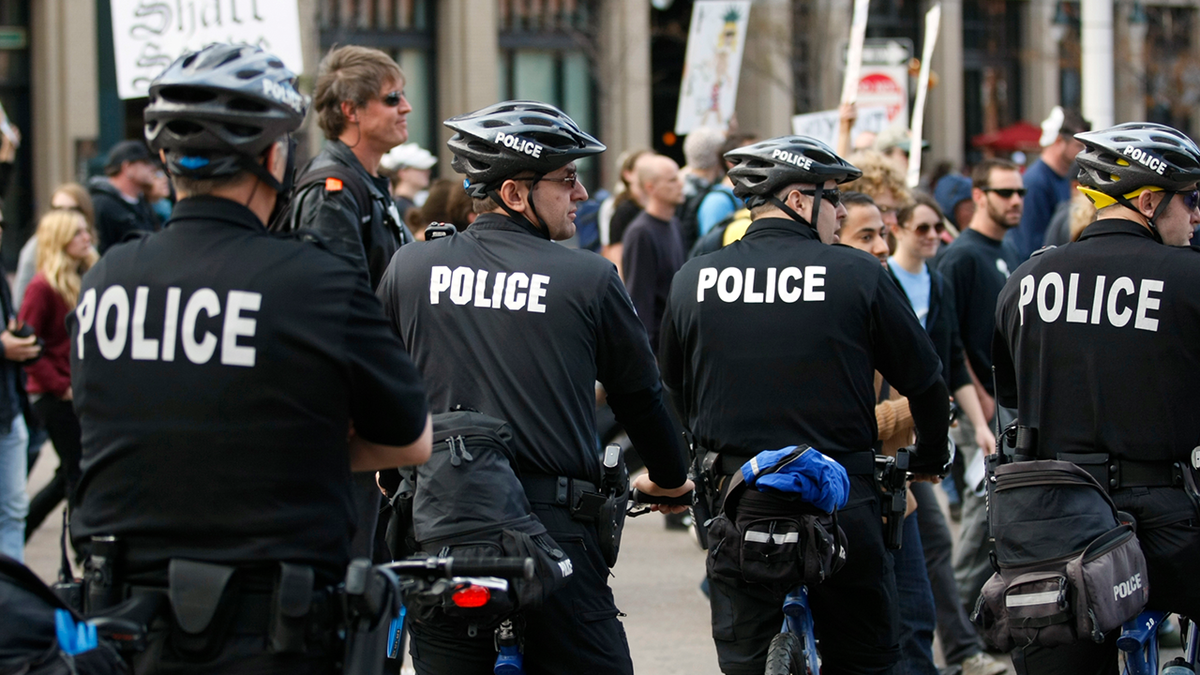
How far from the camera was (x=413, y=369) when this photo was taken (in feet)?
10.3

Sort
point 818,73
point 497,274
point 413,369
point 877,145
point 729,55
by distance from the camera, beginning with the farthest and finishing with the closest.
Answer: point 818,73
point 729,55
point 877,145
point 497,274
point 413,369

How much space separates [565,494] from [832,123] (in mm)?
9974

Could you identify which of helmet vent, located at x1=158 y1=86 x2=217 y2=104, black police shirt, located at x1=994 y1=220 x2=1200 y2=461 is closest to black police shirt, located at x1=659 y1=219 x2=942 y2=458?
black police shirt, located at x1=994 y1=220 x2=1200 y2=461

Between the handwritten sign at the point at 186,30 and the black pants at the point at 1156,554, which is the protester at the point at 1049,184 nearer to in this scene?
the handwritten sign at the point at 186,30

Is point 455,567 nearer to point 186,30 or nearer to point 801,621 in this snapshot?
point 801,621

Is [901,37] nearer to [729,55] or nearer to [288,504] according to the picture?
[729,55]

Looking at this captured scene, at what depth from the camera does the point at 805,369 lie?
4.64 m

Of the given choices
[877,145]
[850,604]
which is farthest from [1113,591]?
[877,145]

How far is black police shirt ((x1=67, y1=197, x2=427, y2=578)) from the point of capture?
2.90 m

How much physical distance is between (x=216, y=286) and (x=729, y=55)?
1183cm

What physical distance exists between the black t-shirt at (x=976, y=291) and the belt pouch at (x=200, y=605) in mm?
5284

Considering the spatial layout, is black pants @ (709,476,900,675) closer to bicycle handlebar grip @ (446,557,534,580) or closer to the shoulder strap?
bicycle handlebar grip @ (446,557,534,580)

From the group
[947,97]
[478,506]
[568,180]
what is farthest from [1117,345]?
[947,97]

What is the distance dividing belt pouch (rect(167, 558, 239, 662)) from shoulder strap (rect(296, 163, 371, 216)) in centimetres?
236
